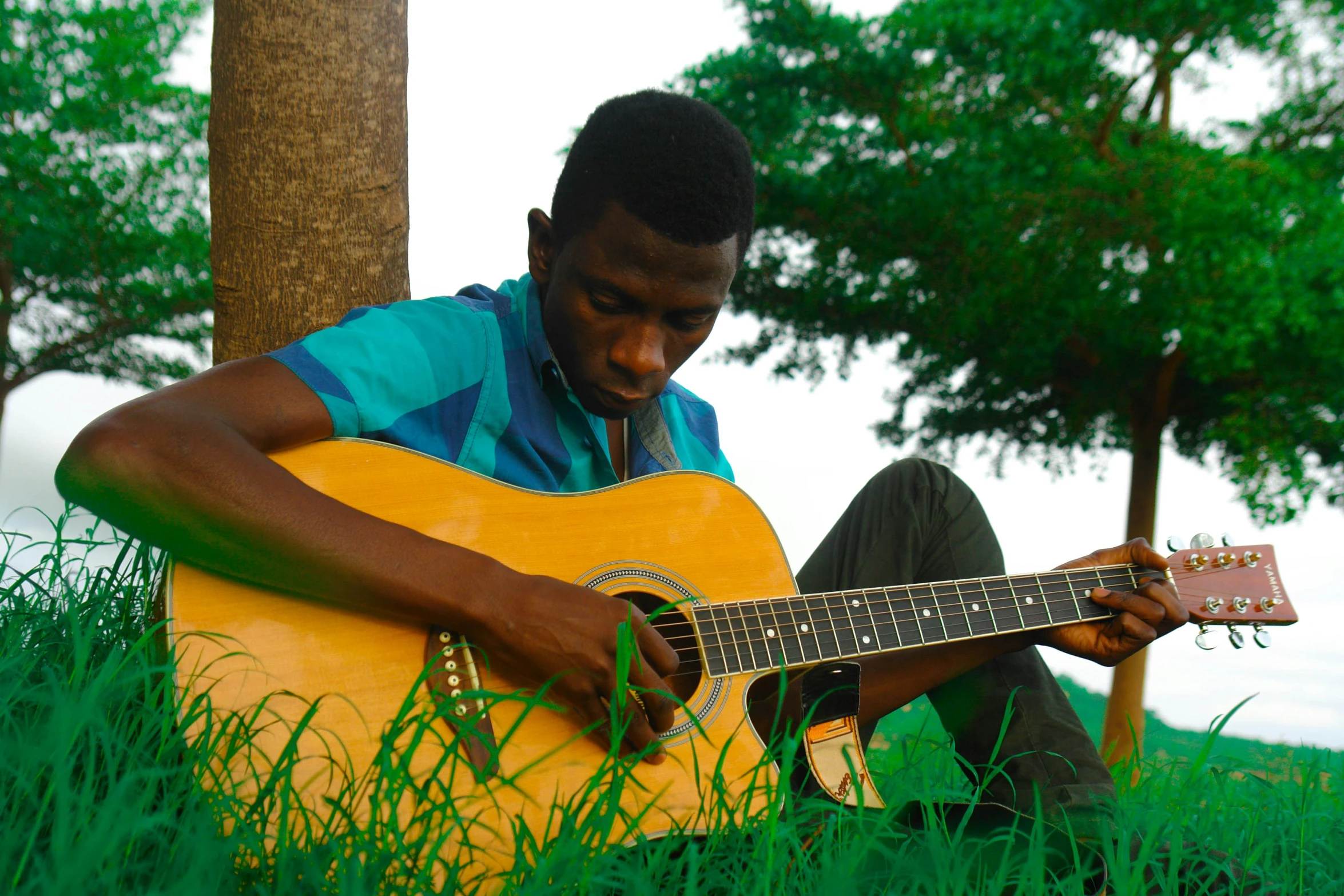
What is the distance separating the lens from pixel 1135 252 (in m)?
7.95

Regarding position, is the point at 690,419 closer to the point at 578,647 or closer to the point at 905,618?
the point at 905,618

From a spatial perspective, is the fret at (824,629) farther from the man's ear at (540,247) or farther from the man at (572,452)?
the man's ear at (540,247)

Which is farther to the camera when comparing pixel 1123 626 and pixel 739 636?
pixel 1123 626

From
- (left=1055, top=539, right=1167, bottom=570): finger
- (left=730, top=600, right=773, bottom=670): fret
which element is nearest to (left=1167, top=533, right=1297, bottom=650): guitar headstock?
(left=1055, top=539, right=1167, bottom=570): finger

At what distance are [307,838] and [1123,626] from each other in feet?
6.98

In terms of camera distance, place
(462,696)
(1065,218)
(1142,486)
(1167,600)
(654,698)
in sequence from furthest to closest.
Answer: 1. (1142,486)
2. (1065,218)
3. (1167,600)
4. (654,698)
5. (462,696)

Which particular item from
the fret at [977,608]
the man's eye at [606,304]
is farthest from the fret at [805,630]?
the man's eye at [606,304]

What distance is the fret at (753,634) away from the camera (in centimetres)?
210

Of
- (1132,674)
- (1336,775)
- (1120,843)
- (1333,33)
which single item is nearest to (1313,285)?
(1333,33)

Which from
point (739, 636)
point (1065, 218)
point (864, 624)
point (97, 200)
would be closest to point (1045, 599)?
point (864, 624)

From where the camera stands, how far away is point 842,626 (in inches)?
88.0

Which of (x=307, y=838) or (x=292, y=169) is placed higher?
(x=292, y=169)

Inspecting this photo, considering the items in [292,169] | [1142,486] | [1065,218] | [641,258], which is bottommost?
[641,258]

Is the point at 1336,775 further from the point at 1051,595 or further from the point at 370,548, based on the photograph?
the point at 370,548
